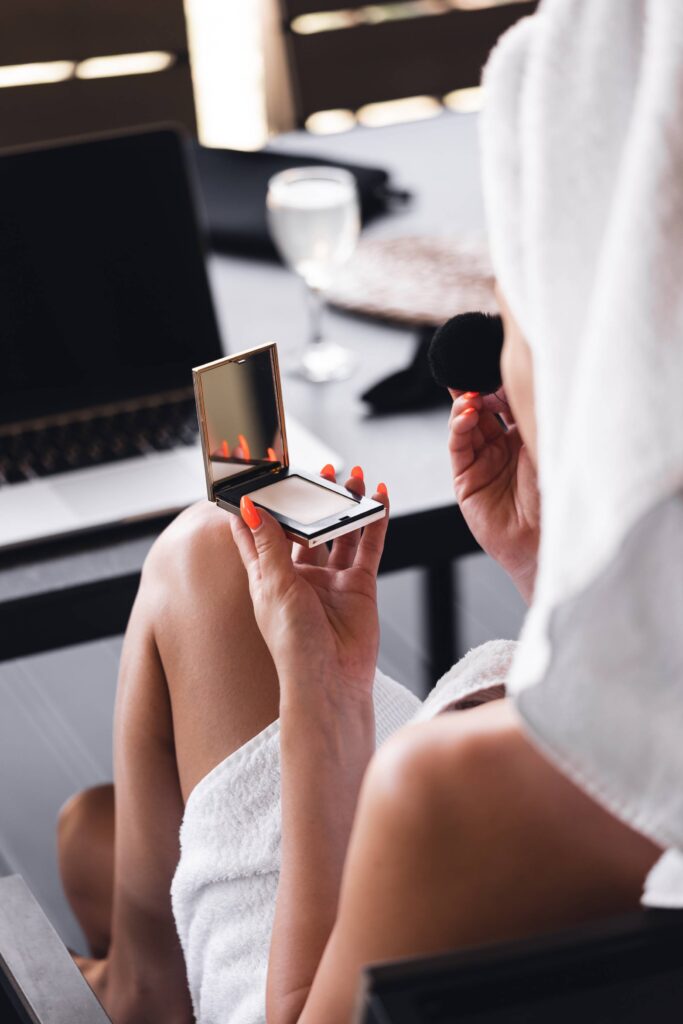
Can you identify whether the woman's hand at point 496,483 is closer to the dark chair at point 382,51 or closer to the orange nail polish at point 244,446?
the orange nail polish at point 244,446

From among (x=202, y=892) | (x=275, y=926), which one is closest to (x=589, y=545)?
(x=275, y=926)

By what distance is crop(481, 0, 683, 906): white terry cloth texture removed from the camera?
509mm

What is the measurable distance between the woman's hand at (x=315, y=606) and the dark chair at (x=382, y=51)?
1663 millimetres

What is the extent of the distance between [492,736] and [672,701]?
0.33 feet

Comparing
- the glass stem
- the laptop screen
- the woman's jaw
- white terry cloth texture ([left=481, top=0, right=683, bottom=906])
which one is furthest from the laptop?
white terry cloth texture ([left=481, top=0, right=683, bottom=906])

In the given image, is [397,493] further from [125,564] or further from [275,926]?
[275,926]

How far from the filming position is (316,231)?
1402 mm

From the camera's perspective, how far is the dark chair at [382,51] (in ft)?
7.95

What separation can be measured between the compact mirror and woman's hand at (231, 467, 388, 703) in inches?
2.5

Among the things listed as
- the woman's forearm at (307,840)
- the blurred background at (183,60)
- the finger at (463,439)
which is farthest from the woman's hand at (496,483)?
the blurred background at (183,60)

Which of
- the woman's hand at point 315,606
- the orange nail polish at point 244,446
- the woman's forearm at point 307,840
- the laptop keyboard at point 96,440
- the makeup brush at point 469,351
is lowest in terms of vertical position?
the woman's forearm at point 307,840

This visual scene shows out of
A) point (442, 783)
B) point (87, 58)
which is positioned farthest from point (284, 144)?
point (442, 783)

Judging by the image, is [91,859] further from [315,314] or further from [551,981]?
[551,981]

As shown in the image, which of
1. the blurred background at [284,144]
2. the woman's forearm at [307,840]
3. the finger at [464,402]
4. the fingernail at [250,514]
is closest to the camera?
the woman's forearm at [307,840]
